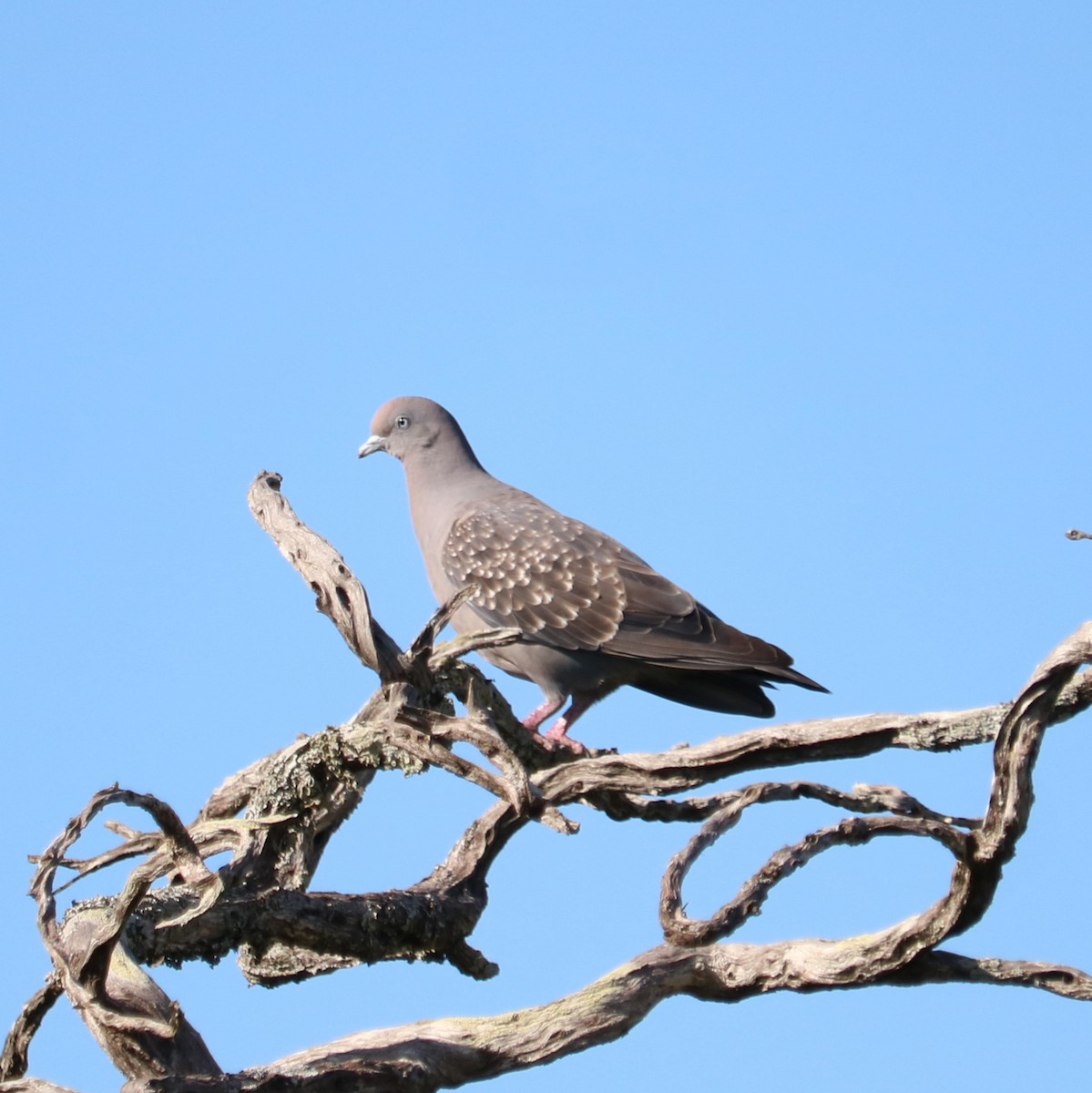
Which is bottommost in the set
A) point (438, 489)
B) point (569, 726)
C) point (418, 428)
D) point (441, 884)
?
point (441, 884)

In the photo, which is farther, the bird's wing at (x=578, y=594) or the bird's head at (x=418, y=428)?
the bird's head at (x=418, y=428)

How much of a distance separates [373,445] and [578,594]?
62.3 inches

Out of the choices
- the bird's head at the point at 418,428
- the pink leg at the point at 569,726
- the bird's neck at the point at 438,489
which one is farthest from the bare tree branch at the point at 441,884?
the bird's head at the point at 418,428

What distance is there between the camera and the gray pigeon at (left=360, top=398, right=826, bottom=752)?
684 centimetres

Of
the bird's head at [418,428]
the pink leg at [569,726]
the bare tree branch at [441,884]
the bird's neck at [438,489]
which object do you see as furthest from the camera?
the bird's head at [418,428]

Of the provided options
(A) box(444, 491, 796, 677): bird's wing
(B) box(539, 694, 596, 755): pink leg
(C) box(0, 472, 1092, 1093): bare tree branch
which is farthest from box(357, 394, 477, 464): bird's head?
(C) box(0, 472, 1092, 1093): bare tree branch

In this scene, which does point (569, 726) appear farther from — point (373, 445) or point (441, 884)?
point (441, 884)

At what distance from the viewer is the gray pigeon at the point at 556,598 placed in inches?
269

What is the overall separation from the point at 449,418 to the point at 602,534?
3.43 ft

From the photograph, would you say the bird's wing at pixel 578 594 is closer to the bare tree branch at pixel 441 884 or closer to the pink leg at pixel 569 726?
the pink leg at pixel 569 726

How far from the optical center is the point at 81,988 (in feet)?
12.2

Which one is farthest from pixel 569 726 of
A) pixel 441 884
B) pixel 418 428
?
pixel 441 884

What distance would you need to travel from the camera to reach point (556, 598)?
287 inches

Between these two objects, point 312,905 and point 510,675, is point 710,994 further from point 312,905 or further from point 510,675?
point 510,675
